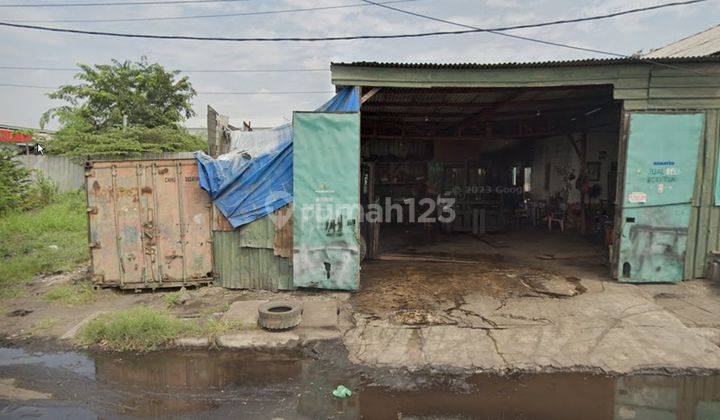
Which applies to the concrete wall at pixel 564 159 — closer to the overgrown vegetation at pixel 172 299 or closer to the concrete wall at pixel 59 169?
the overgrown vegetation at pixel 172 299

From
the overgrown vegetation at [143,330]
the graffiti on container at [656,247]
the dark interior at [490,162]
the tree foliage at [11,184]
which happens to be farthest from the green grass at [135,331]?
the tree foliage at [11,184]

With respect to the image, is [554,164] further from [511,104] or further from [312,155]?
[312,155]

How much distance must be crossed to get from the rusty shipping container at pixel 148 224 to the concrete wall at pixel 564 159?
Answer: 38.5 ft

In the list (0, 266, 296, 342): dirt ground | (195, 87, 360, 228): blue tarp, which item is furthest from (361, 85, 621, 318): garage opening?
(0, 266, 296, 342): dirt ground

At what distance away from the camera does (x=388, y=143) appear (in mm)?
15961

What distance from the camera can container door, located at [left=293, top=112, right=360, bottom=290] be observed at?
22.3 feet

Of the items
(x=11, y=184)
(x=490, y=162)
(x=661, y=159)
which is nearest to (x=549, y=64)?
(x=661, y=159)

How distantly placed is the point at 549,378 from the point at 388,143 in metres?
12.5

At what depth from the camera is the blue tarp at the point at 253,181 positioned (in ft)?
22.8

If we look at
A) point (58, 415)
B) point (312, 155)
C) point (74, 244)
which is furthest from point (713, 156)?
point (74, 244)

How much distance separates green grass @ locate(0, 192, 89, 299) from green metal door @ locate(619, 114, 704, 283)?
1143 centimetres

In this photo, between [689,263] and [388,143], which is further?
[388,143]

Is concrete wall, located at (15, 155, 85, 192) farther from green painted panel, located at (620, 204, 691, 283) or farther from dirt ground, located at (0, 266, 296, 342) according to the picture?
green painted panel, located at (620, 204, 691, 283)

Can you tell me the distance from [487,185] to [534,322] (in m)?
9.38
